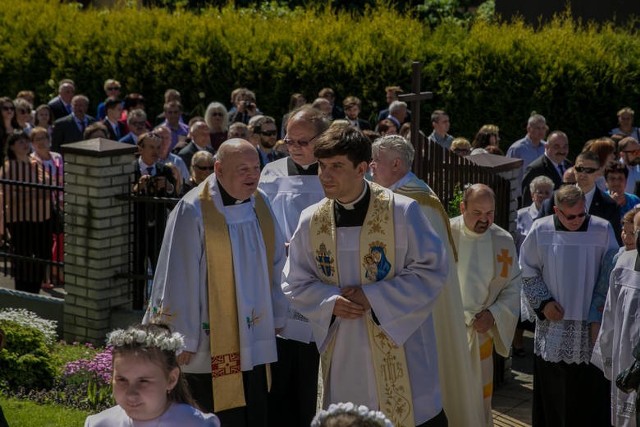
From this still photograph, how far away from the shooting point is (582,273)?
8633 millimetres

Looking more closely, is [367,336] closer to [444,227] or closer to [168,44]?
[444,227]

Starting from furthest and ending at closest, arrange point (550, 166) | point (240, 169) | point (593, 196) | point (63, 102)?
point (63, 102) < point (550, 166) < point (593, 196) < point (240, 169)

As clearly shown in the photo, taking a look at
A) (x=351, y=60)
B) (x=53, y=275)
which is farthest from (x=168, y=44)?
(x=53, y=275)

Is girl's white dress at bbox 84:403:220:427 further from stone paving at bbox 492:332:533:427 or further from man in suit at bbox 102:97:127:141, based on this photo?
man in suit at bbox 102:97:127:141

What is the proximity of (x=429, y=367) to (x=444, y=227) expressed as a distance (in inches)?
51.3

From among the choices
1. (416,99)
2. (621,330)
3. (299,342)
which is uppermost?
(416,99)

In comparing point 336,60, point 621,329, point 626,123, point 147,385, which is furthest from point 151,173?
point 336,60

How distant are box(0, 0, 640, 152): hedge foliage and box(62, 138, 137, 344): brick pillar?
31.0 feet

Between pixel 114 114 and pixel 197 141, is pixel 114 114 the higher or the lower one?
the higher one

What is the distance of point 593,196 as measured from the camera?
34.6ft

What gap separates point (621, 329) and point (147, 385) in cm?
363

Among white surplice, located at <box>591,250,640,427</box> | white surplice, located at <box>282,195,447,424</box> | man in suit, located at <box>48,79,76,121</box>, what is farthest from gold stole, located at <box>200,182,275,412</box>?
man in suit, located at <box>48,79,76,121</box>

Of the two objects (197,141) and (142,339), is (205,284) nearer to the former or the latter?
(142,339)

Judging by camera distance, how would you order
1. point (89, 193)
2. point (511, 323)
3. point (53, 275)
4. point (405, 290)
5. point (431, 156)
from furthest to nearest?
1. point (53, 275)
2. point (89, 193)
3. point (431, 156)
4. point (511, 323)
5. point (405, 290)
